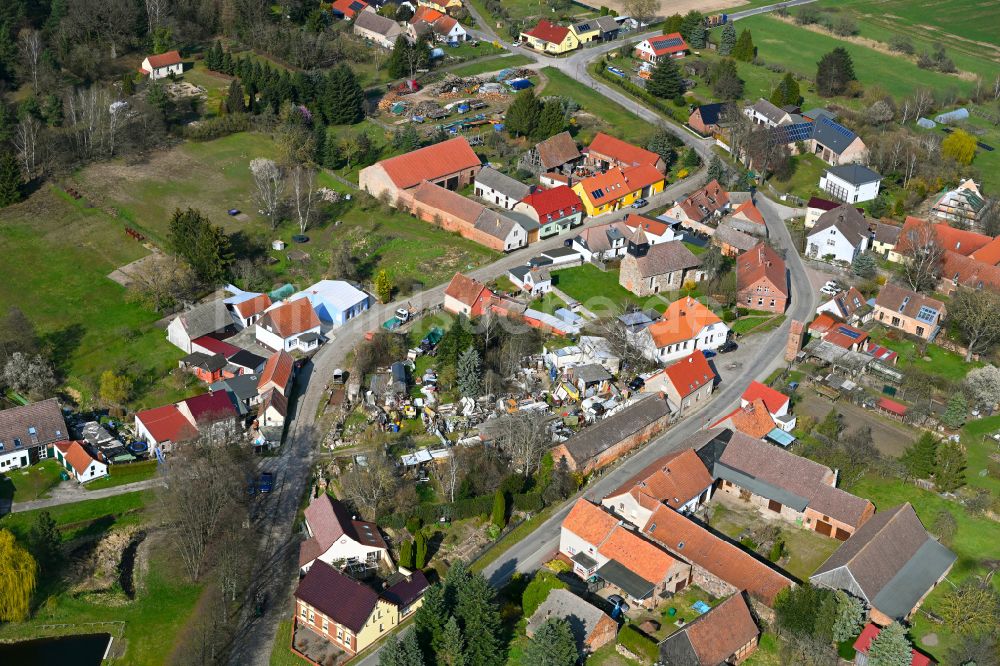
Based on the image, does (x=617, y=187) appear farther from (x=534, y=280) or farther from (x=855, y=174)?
(x=855, y=174)

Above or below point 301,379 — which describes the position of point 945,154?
above

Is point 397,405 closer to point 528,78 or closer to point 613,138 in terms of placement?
point 613,138

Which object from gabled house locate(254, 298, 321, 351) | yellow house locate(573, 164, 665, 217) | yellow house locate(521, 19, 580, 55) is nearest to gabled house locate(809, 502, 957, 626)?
gabled house locate(254, 298, 321, 351)

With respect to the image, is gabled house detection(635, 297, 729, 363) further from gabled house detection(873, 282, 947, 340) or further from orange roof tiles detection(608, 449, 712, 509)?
gabled house detection(873, 282, 947, 340)

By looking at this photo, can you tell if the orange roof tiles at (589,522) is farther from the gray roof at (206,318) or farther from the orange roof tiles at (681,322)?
the gray roof at (206,318)

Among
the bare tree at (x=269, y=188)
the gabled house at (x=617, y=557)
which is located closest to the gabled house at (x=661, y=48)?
the bare tree at (x=269, y=188)

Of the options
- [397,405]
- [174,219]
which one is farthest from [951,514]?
[174,219]
